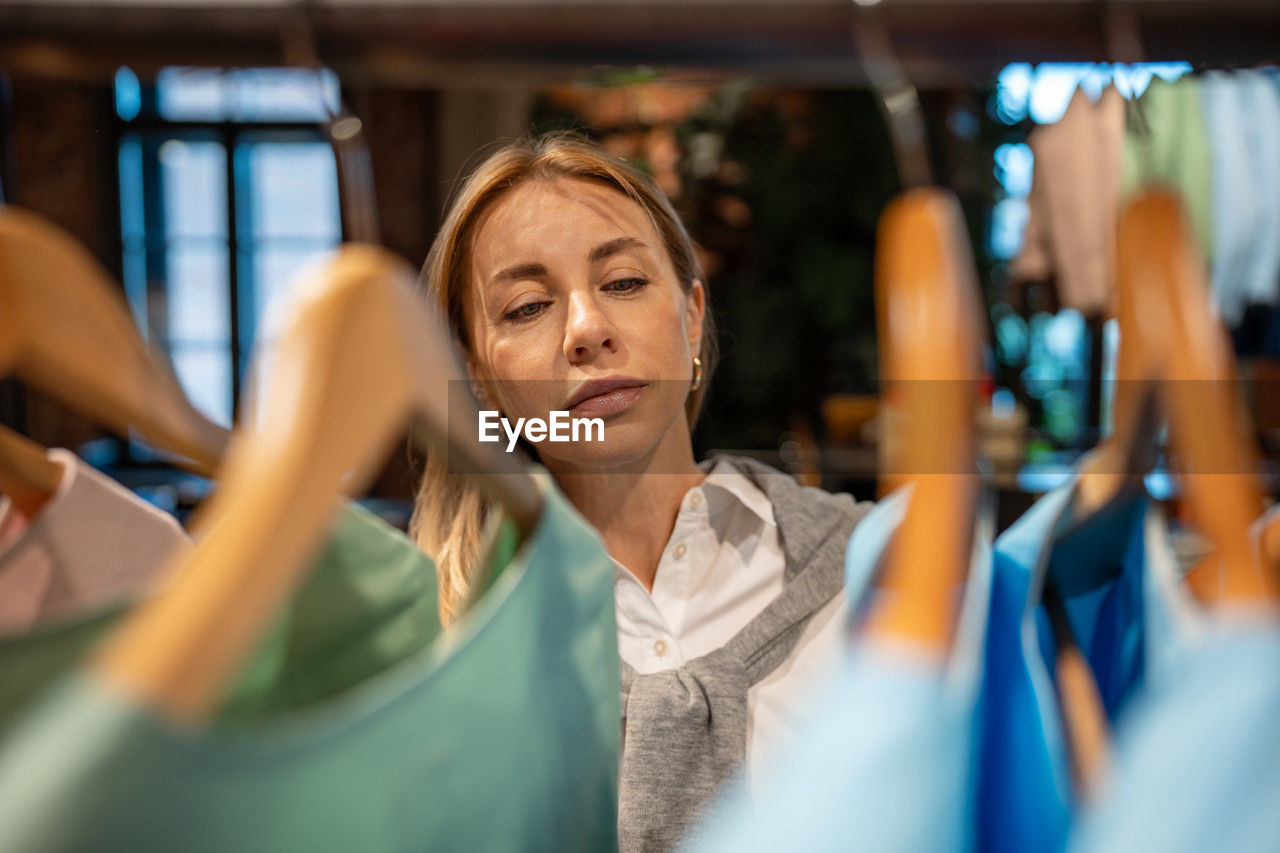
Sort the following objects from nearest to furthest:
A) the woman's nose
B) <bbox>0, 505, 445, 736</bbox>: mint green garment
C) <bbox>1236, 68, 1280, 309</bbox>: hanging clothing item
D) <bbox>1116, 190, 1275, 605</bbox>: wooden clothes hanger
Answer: <bbox>1116, 190, 1275, 605</bbox>: wooden clothes hanger → <bbox>0, 505, 445, 736</bbox>: mint green garment → the woman's nose → <bbox>1236, 68, 1280, 309</bbox>: hanging clothing item

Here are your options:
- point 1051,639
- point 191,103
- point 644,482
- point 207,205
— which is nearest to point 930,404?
point 1051,639

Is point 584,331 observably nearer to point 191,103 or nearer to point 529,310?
point 529,310

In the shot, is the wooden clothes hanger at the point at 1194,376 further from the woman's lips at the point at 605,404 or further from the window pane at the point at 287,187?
the window pane at the point at 287,187

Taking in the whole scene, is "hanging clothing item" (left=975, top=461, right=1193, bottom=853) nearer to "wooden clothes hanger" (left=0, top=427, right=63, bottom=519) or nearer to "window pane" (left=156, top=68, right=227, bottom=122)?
"wooden clothes hanger" (left=0, top=427, right=63, bottom=519)

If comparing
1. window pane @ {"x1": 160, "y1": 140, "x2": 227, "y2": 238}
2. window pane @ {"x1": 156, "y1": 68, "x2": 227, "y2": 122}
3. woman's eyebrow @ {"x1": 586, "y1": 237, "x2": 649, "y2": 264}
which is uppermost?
window pane @ {"x1": 156, "y1": 68, "x2": 227, "y2": 122}

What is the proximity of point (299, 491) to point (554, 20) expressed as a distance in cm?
33

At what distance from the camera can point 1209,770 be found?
0.27 m

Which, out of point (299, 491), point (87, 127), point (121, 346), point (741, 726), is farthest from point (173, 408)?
point (87, 127)

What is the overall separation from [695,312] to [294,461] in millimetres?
546

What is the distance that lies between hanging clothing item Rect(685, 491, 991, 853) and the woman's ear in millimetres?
472

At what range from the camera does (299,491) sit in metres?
0.24

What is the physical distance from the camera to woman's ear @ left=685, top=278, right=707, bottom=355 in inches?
29.2

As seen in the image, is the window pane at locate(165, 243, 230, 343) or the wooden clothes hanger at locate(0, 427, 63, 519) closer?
the wooden clothes hanger at locate(0, 427, 63, 519)

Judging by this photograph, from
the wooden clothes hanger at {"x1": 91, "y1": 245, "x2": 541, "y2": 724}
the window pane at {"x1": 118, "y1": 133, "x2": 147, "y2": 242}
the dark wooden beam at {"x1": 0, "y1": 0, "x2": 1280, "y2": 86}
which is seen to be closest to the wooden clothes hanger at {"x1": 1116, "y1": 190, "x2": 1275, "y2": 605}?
the dark wooden beam at {"x1": 0, "y1": 0, "x2": 1280, "y2": 86}
